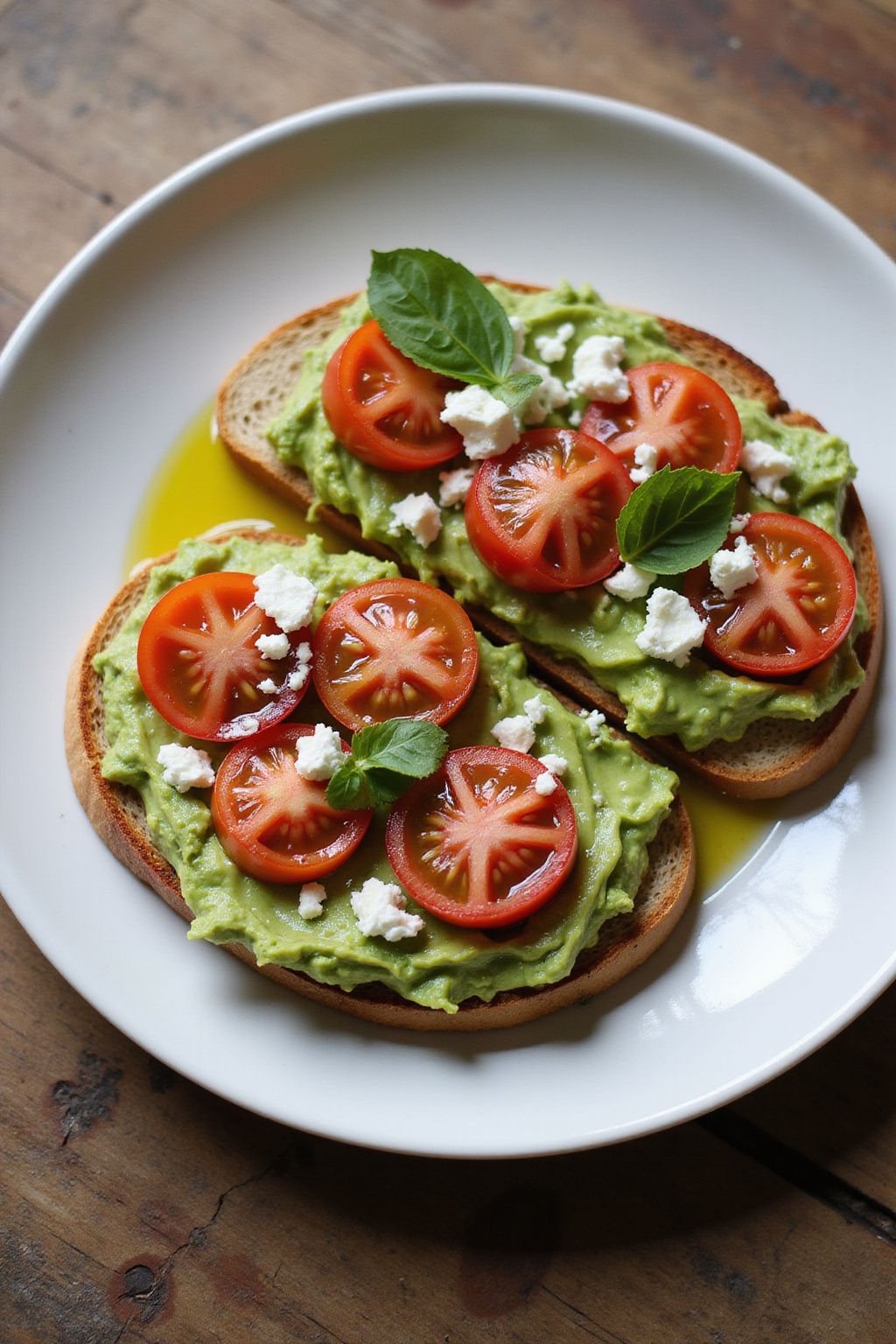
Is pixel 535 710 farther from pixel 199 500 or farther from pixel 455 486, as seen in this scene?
pixel 199 500

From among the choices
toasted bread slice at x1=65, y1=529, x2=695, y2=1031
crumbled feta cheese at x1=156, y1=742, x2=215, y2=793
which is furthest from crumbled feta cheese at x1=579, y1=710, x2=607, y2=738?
crumbled feta cheese at x1=156, y1=742, x2=215, y2=793

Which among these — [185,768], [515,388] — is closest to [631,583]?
[515,388]

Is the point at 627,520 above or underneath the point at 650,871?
above

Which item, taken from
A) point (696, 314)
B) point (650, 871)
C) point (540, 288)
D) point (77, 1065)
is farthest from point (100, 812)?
point (696, 314)

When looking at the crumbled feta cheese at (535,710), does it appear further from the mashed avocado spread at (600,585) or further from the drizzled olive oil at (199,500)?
the drizzled olive oil at (199,500)

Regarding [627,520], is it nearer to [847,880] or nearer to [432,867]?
[432,867]

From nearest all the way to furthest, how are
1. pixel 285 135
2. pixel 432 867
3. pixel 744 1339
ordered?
1. pixel 432 867
2. pixel 744 1339
3. pixel 285 135
